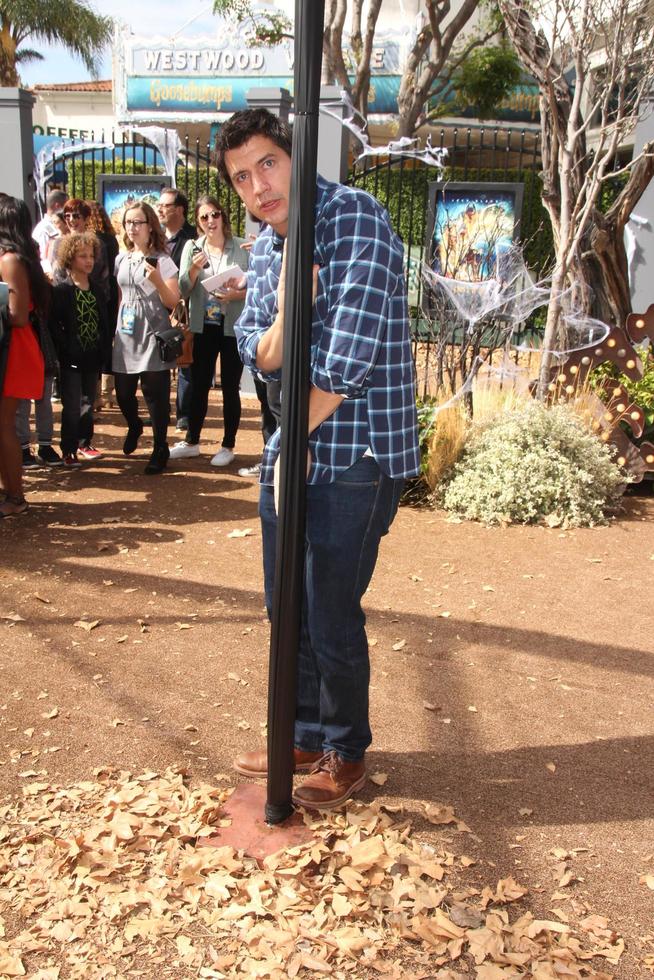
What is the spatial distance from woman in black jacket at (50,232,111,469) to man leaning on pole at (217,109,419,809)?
468 centimetres

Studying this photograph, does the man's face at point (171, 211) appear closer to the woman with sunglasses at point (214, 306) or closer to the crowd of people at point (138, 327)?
the crowd of people at point (138, 327)

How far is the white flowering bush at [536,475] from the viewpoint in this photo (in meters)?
6.44

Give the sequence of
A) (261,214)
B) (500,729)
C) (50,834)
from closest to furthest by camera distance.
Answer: (261,214) < (50,834) < (500,729)

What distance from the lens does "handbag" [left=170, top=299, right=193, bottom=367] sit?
7.22 meters

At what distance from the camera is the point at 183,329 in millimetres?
7316

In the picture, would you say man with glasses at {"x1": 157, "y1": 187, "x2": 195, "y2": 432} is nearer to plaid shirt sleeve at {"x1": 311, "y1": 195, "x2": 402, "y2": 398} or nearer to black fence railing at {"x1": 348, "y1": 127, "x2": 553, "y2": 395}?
black fence railing at {"x1": 348, "y1": 127, "x2": 553, "y2": 395}

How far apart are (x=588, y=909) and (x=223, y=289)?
18.5 feet

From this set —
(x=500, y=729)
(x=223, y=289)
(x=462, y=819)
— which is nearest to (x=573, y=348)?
(x=223, y=289)

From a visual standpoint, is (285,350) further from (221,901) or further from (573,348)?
(573,348)

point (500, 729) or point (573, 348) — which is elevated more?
point (573, 348)

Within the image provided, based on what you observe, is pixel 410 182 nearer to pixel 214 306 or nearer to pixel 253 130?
pixel 214 306

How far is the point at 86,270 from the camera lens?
715 cm

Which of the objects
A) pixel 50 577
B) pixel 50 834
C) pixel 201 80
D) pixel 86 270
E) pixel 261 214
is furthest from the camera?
pixel 201 80

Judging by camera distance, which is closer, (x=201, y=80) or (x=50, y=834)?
(x=50, y=834)
